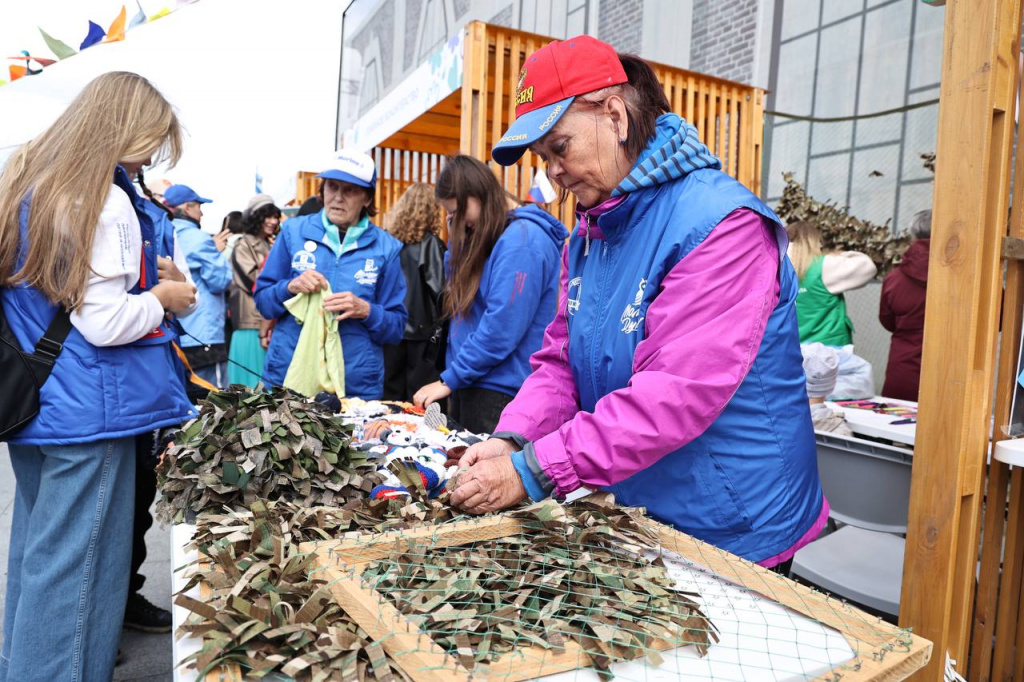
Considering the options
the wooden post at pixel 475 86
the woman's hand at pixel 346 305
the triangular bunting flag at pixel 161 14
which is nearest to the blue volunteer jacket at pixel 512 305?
the woman's hand at pixel 346 305

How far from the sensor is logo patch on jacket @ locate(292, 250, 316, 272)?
3.21m

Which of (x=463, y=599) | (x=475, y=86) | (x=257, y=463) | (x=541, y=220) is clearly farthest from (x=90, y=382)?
(x=475, y=86)

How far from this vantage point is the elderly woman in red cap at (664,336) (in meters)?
1.29

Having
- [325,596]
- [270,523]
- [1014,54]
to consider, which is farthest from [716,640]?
[1014,54]

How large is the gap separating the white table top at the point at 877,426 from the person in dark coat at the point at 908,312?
3.70ft

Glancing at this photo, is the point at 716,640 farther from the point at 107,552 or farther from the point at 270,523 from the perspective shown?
the point at 107,552

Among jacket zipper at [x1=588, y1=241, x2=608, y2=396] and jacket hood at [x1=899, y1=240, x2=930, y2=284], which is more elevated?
jacket hood at [x1=899, y1=240, x2=930, y2=284]

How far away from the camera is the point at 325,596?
3.35ft

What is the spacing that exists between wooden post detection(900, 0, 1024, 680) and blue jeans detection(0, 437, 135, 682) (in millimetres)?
2080

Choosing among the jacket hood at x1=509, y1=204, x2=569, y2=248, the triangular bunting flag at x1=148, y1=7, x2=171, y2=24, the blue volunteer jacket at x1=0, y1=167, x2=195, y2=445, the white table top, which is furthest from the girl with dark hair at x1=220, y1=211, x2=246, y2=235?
the white table top

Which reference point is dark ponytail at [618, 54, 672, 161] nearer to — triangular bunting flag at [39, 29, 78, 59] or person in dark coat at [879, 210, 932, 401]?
triangular bunting flag at [39, 29, 78, 59]

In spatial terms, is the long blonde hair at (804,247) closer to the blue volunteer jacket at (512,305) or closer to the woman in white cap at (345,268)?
the blue volunteer jacket at (512,305)

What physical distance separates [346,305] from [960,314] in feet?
7.18

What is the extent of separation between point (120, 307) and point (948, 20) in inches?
84.8
